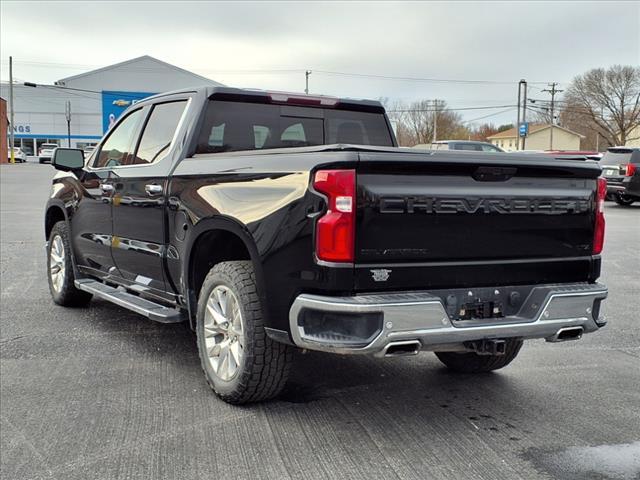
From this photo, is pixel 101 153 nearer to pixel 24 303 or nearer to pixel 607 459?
pixel 24 303

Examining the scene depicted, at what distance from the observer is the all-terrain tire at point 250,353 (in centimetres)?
375

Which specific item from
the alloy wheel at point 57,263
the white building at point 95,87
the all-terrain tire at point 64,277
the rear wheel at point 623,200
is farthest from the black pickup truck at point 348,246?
the white building at point 95,87

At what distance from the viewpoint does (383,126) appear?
5.82 meters

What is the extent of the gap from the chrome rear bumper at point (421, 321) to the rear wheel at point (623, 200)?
62.4 ft

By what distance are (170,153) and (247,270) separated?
1.33 m

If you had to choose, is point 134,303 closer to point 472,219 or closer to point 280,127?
point 280,127

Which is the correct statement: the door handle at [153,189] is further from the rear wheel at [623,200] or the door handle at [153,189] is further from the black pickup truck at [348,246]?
the rear wheel at [623,200]

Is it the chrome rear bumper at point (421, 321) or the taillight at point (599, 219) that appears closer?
the chrome rear bumper at point (421, 321)

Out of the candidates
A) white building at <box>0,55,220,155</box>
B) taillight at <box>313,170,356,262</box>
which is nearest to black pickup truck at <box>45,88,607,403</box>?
taillight at <box>313,170,356,262</box>

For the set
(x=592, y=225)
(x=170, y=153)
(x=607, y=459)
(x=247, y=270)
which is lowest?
(x=607, y=459)

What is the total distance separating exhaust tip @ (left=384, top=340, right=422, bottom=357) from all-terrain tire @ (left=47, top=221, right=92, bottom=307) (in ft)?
13.1

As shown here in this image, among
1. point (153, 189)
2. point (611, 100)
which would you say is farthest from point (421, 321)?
point (611, 100)

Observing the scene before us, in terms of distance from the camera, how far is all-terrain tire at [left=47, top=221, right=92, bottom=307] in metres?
6.36

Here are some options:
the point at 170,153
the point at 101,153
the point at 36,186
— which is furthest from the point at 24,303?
the point at 36,186
